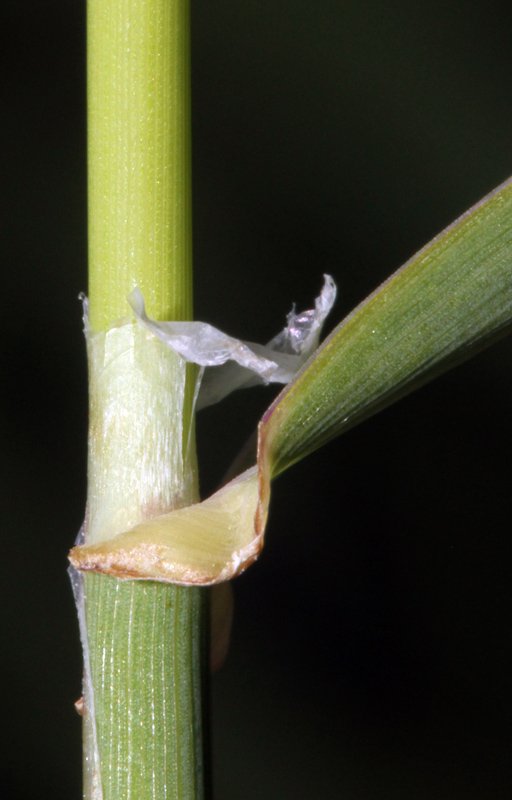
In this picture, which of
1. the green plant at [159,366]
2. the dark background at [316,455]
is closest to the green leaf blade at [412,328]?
the green plant at [159,366]

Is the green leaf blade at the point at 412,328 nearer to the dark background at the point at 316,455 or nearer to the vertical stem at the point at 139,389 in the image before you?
the vertical stem at the point at 139,389

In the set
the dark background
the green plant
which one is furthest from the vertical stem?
the dark background

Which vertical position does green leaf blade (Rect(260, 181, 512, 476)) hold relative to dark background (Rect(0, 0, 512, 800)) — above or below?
below

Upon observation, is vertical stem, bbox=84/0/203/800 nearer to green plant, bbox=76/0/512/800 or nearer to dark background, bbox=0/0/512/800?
green plant, bbox=76/0/512/800

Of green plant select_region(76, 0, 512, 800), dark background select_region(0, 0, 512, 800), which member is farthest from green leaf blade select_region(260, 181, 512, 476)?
dark background select_region(0, 0, 512, 800)

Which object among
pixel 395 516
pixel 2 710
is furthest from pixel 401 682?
pixel 2 710

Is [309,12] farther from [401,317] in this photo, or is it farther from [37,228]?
[401,317]

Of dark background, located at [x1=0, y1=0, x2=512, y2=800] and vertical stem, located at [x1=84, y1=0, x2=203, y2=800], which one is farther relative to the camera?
dark background, located at [x1=0, y1=0, x2=512, y2=800]
